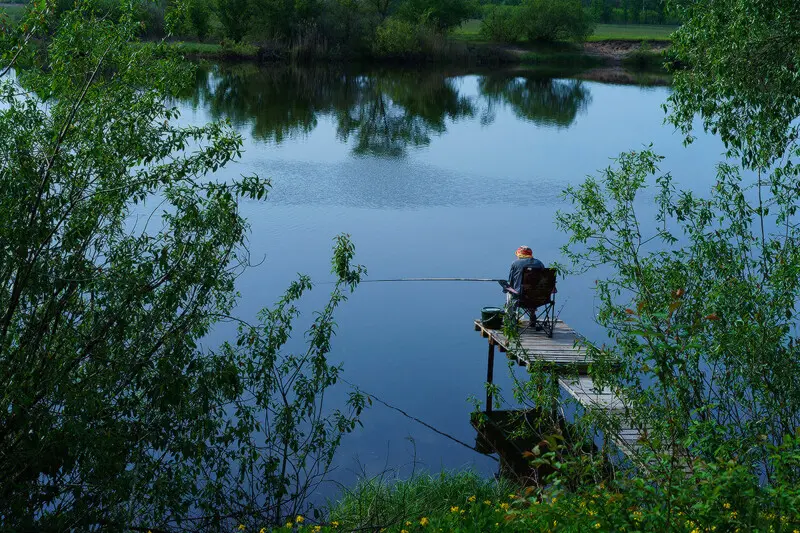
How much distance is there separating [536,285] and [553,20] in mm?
50775

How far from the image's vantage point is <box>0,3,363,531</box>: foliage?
6293 mm

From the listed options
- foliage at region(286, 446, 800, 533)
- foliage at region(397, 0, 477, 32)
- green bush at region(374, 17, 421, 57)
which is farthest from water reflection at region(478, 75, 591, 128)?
foliage at region(286, 446, 800, 533)

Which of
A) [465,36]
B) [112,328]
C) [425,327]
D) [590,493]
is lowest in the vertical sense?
[425,327]

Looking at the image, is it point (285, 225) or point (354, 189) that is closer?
point (285, 225)

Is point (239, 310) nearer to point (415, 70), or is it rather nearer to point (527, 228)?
point (527, 228)

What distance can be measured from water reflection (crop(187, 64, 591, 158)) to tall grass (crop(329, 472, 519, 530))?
1804 centimetres

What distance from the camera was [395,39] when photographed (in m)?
52.3

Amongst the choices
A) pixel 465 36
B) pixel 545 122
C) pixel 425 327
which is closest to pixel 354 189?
pixel 425 327

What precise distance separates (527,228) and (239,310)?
742 centimetres

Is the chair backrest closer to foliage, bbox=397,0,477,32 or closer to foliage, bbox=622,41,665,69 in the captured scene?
foliage, bbox=397,0,477,32

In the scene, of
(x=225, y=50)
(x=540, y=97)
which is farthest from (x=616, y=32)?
(x=225, y=50)

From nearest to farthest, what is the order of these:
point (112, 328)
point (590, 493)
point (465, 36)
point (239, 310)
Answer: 1. point (590, 493)
2. point (112, 328)
3. point (239, 310)
4. point (465, 36)

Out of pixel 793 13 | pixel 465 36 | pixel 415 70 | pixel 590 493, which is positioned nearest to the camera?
pixel 590 493

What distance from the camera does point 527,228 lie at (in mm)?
19969
